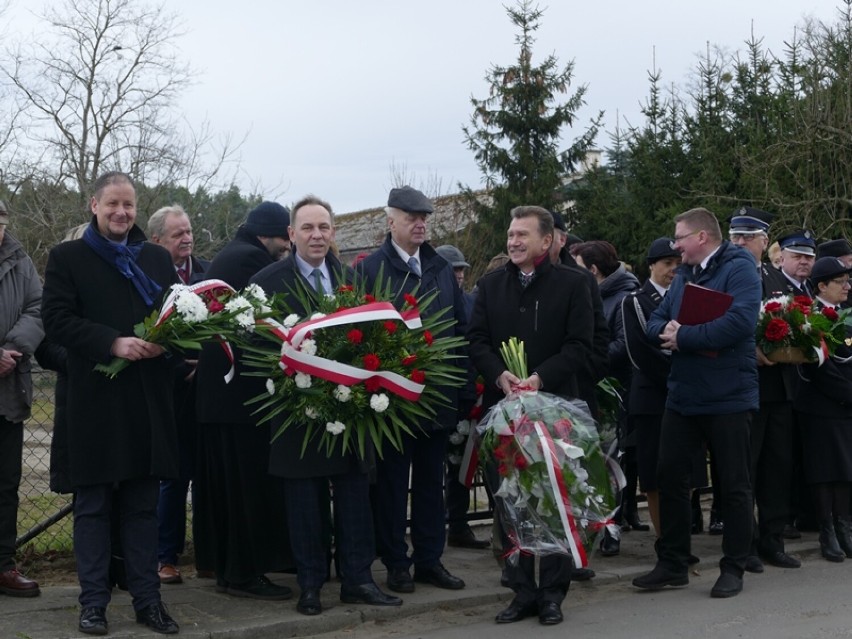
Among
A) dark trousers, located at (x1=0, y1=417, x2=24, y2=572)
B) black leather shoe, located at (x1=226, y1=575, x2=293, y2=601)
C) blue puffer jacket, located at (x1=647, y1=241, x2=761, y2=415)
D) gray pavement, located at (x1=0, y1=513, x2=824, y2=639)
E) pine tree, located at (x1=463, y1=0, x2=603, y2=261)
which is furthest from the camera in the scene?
pine tree, located at (x1=463, y1=0, x2=603, y2=261)

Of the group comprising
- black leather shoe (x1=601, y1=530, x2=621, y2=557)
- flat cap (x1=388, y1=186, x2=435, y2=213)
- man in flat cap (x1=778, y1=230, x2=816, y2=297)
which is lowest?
black leather shoe (x1=601, y1=530, x2=621, y2=557)

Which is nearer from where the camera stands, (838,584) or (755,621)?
(755,621)

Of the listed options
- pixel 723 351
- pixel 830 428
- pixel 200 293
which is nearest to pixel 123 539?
pixel 200 293

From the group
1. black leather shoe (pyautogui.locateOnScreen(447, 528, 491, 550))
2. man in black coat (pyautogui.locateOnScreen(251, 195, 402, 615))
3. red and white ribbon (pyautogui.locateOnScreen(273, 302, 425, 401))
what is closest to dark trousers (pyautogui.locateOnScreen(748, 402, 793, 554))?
black leather shoe (pyautogui.locateOnScreen(447, 528, 491, 550))

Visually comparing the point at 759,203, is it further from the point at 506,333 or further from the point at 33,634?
the point at 33,634

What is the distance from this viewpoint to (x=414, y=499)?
7.06m

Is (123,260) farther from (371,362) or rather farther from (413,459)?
(413,459)

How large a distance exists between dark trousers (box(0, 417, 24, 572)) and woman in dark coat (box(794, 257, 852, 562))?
543 centimetres

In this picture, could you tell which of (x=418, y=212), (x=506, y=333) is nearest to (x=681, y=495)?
(x=506, y=333)

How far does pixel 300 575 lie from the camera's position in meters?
6.34

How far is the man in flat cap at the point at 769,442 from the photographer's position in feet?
25.7

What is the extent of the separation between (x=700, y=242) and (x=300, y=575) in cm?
312

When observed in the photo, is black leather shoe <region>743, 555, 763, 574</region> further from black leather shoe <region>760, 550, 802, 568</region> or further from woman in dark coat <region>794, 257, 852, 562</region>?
woman in dark coat <region>794, 257, 852, 562</region>

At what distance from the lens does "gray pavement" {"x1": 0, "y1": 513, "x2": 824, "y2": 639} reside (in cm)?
582
